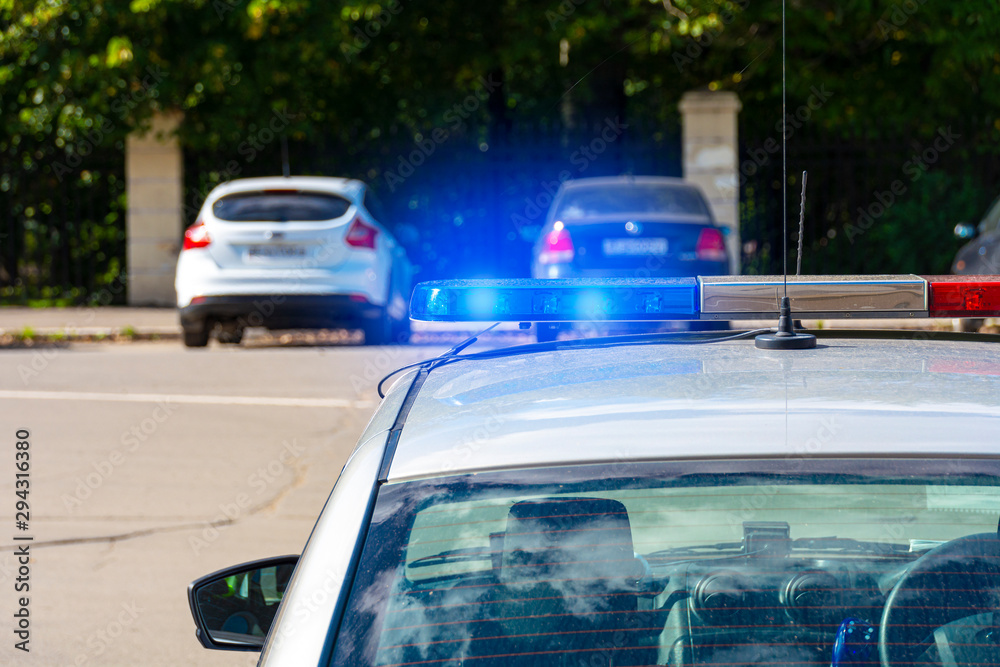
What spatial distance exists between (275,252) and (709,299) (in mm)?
9642

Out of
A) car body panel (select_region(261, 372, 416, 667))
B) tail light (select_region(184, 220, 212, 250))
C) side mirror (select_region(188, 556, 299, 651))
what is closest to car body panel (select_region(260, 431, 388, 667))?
car body panel (select_region(261, 372, 416, 667))

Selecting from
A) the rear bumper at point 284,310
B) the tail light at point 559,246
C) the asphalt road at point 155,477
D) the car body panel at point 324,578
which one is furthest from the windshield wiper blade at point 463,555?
the tail light at point 559,246

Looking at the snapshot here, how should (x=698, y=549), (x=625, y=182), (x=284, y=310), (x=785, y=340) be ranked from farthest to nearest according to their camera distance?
(x=625, y=182), (x=284, y=310), (x=785, y=340), (x=698, y=549)

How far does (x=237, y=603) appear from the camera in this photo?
2.32m

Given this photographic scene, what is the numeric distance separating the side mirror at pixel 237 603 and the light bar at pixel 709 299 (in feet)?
2.26

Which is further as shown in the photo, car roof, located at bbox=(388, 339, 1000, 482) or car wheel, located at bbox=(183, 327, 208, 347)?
car wheel, located at bbox=(183, 327, 208, 347)

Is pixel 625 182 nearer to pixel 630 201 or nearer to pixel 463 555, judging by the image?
pixel 630 201

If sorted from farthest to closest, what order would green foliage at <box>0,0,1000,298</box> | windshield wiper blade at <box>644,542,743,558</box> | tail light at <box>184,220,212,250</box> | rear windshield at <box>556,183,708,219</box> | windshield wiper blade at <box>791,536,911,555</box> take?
green foliage at <box>0,0,1000,298</box> < rear windshield at <box>556,183,708,219</box> < tail light at <box>184,220,212,250</box> < windshield wiper blade at <box>644,542,743,558</box> < windshield wiper blade at <box>791,536,911,555</box>

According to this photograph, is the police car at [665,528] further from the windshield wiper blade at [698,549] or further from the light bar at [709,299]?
the light bar at [709,299]

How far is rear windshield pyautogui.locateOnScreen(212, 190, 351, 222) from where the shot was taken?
11391mm

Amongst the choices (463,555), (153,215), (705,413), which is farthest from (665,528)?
(153,215)

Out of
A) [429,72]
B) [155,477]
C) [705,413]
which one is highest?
[429,72]

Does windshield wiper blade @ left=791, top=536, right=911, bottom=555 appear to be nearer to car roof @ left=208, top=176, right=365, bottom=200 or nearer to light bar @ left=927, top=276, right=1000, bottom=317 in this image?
light bar @ left=927, top=276, right=1000, bottom=317

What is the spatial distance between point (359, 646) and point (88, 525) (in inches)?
190
